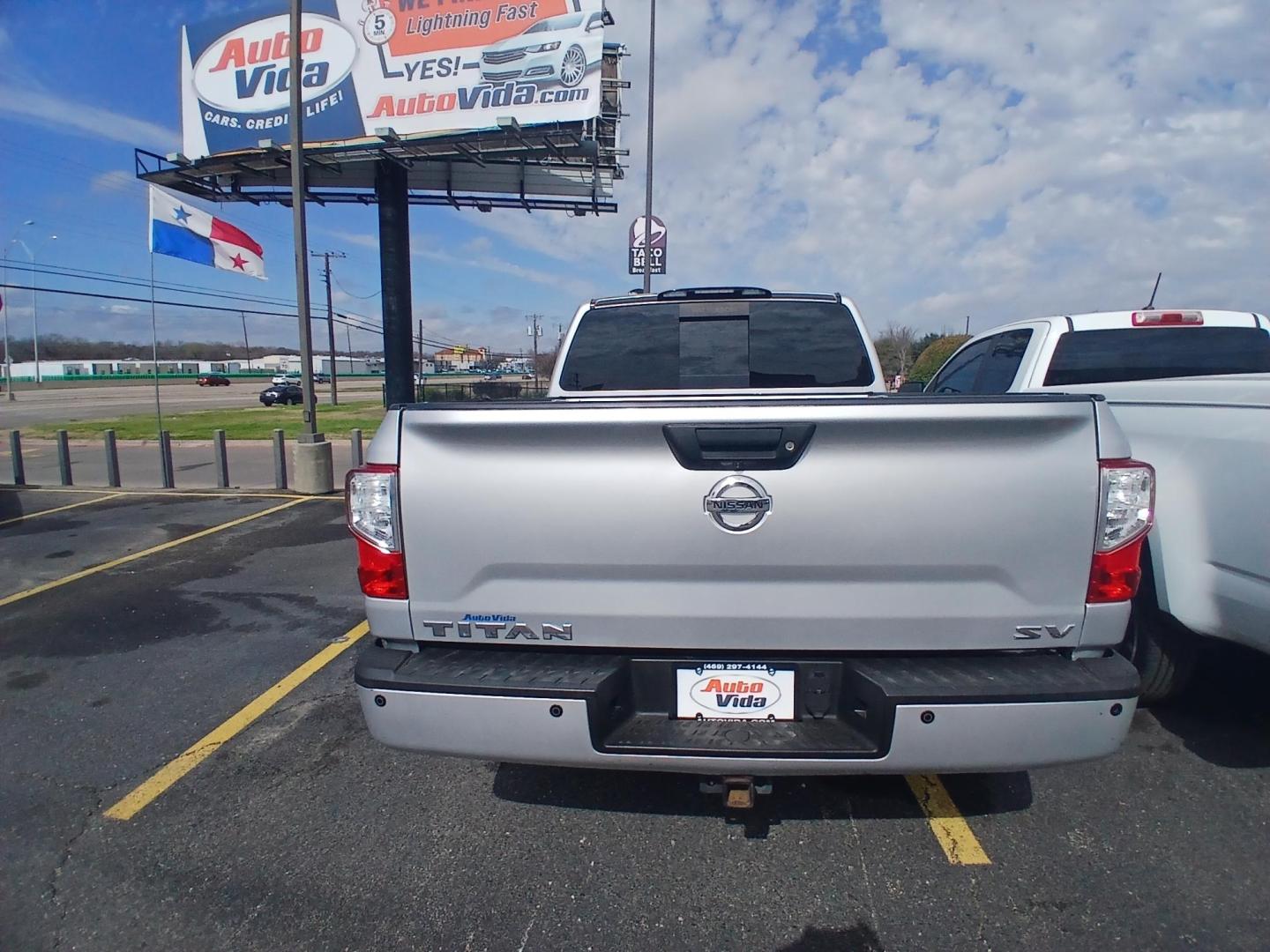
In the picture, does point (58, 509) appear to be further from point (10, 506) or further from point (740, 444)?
point (740, 444)

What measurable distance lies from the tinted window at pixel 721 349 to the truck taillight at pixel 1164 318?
2.39m

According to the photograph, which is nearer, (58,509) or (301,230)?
(58,509)

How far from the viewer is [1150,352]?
4926mm

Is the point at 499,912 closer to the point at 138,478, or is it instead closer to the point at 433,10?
A: the point at 138,478

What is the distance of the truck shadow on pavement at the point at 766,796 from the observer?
273 centimetres

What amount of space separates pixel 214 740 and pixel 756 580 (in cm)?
292

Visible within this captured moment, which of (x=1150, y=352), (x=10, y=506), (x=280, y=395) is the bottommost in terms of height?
(x=10, y=506)

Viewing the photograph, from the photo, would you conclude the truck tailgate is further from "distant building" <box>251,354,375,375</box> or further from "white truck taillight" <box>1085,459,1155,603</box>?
"distant building" <box>251,354,375,375</box>

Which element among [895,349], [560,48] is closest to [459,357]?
[895,349]

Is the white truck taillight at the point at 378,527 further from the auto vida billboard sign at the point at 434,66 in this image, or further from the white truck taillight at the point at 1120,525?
the auto vida billboard sign at the point at 434,66

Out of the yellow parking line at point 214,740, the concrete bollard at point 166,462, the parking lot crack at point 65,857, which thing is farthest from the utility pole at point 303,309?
the parking lot crack at point 65,857

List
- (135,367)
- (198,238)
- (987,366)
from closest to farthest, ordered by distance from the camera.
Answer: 1. (987,366)
2. (198,238)
3. (135,367)

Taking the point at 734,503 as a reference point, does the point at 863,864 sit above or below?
below

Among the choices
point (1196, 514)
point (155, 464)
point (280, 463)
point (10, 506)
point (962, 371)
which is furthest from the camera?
point (155, 464)
